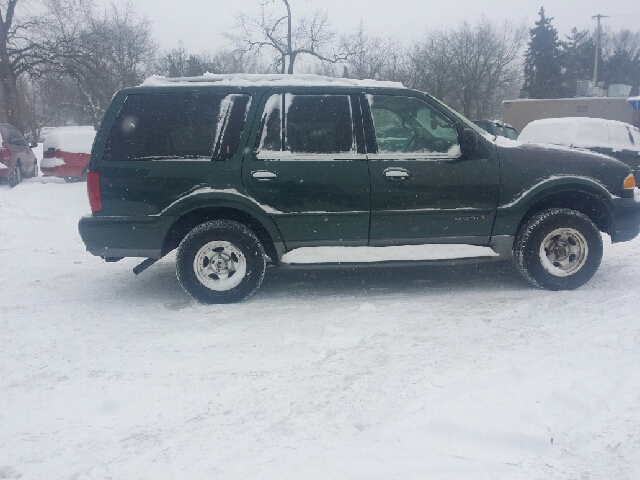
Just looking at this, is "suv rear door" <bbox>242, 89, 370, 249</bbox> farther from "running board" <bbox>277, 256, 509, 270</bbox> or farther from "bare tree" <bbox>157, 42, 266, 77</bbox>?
"bare tree" <bbox>157, 42, 266, 77</bbox>

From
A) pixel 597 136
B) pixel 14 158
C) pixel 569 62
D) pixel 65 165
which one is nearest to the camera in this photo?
pixel 597 136

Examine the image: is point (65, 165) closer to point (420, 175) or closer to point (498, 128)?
point (498, 128)

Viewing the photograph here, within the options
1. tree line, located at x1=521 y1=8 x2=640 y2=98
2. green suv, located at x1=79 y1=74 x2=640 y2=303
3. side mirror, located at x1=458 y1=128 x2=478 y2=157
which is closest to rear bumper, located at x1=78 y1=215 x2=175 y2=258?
green suv, located at x1=79 y1=74 x2=640 y2=303

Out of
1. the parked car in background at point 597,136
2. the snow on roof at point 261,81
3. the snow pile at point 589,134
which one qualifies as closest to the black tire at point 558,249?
the snow on roof at point 261,81

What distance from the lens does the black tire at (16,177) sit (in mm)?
14859

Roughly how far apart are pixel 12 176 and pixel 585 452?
1535 centimetres

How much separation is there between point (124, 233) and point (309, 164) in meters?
1.69

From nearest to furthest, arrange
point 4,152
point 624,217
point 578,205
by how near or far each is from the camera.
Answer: point 624,217 → point 578,205 → point 4,152

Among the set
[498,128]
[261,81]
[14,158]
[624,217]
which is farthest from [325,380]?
[498,128]

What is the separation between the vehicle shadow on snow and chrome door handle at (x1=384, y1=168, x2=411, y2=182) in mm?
1068

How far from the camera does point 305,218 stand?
5016mm

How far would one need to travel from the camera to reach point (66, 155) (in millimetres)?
15961

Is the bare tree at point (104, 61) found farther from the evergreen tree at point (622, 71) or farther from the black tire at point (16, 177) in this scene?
the evergreen tree at point (622, 71)

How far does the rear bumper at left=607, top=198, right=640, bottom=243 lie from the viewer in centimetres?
531
